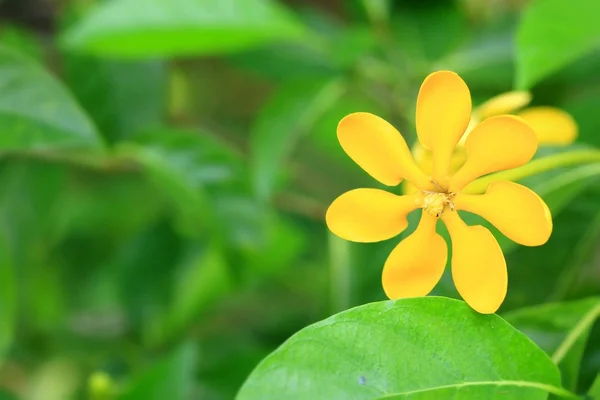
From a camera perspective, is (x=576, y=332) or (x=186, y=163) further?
(x=186, y=163)

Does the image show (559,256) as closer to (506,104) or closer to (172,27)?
(506,104)

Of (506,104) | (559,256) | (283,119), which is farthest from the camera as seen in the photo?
(283,119)

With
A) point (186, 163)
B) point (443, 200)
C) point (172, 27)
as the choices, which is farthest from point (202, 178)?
point (443, 200)

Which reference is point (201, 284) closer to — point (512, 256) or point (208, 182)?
point (208, 182)

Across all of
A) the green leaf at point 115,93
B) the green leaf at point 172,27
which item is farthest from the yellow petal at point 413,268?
the green leaf at point 115,93

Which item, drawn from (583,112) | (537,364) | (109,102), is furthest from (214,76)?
(537,364)

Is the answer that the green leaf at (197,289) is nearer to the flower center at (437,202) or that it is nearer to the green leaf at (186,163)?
the green leaf at (186,163)

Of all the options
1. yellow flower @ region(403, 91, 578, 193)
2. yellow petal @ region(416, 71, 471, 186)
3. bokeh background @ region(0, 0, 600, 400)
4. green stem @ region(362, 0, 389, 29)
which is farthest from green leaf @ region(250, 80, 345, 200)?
yellow petal @ region(416, 71, 471, 186)
